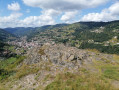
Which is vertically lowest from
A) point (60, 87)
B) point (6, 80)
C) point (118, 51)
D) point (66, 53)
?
point (118, 51)

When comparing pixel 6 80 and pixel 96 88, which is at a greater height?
pixel 96 88

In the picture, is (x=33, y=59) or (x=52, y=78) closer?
(x=52, y=78)

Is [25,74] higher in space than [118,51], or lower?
higher

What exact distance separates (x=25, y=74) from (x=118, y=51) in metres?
127

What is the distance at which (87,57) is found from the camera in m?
19.6

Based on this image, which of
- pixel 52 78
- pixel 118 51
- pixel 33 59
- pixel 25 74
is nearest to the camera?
pixel 52 78

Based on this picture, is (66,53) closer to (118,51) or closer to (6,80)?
(6,80)

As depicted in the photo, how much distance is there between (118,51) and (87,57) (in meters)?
116

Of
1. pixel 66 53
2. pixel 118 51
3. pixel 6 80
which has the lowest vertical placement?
pixel 118 51

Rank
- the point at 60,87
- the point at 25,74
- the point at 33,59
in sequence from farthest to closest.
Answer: the point at 33,59, the point at 25,74, the point at 60,87

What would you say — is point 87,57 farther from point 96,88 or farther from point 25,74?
point 25,74

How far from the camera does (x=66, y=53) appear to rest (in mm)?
19984

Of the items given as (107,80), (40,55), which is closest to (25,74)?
(40,55)

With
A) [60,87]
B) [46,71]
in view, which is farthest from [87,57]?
[60,87]
